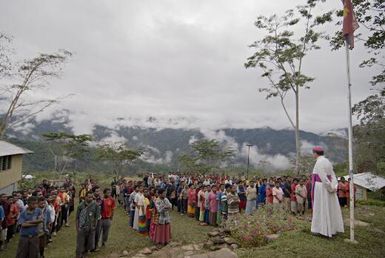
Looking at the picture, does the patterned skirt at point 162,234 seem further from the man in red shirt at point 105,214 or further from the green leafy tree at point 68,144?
the green leafy tree at point 68,144

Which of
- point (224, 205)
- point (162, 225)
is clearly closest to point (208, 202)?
point (224, 205)

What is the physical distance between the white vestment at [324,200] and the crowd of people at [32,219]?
6821 millimetres

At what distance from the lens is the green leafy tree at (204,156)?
39406 millimetres

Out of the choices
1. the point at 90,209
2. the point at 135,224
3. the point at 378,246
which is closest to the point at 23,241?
the point at 90,209

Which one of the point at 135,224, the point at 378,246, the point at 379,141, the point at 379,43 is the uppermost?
the point at 379,43

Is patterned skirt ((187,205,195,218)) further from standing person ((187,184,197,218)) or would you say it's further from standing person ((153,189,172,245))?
standing person ((153,189,172,245))

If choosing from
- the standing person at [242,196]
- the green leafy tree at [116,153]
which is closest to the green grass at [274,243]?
the standing person at [242,196]

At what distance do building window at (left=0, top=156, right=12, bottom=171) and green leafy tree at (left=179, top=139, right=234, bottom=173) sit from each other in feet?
68.7

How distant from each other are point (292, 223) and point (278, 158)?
157450 millimetres

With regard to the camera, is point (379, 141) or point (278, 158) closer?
point (379, 141)

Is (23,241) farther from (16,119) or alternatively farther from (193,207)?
(16,119)

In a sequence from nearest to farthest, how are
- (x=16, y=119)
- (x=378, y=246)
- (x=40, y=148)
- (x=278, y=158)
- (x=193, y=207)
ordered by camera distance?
(x=378, y=246)
(x=193, y=207)
(x=16, y=119)
(x=40, y=148)
(x=278, y=158)

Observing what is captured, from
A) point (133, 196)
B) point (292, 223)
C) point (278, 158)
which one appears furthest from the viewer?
point (278, 158)

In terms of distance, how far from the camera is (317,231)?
7.45 m
